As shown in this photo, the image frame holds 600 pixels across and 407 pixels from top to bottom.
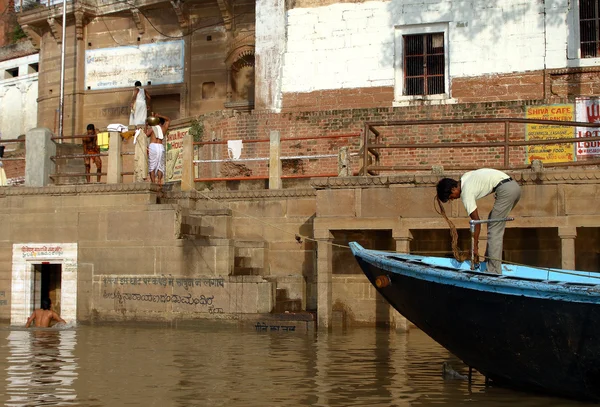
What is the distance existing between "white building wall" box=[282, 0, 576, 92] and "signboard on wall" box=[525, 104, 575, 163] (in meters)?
1.18

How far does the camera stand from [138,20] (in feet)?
89.4

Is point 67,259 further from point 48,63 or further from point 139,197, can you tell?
point 48,63

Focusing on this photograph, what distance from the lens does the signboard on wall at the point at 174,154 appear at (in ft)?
67.7

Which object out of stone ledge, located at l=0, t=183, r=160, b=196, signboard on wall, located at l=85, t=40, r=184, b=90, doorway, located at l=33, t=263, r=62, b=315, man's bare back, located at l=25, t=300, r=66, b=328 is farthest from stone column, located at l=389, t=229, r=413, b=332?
→ signboard on wall, located at l=85, t=40, r=184, b=90

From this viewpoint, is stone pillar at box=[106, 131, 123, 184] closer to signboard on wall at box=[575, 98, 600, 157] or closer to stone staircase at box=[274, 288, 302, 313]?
stone staircase at box=[274, 288, 302, 313]

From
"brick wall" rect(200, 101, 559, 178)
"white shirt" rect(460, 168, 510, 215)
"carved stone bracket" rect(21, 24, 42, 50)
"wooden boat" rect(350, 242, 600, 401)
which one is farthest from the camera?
"carved stone bracket" rect(21, 24, 42, 50)

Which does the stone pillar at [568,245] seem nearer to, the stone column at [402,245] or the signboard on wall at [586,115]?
the stone column at [402,245]

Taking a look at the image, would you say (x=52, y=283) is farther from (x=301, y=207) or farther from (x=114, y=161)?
(x=301, y=207)

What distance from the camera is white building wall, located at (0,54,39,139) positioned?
30.2m

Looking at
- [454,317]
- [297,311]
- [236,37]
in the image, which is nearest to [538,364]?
[454,317]

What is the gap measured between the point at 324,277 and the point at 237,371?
417 cm

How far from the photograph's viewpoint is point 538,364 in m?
8.73

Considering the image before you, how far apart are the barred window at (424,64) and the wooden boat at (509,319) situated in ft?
36.0

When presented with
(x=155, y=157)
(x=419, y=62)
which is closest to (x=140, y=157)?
(x=155, y=157)
